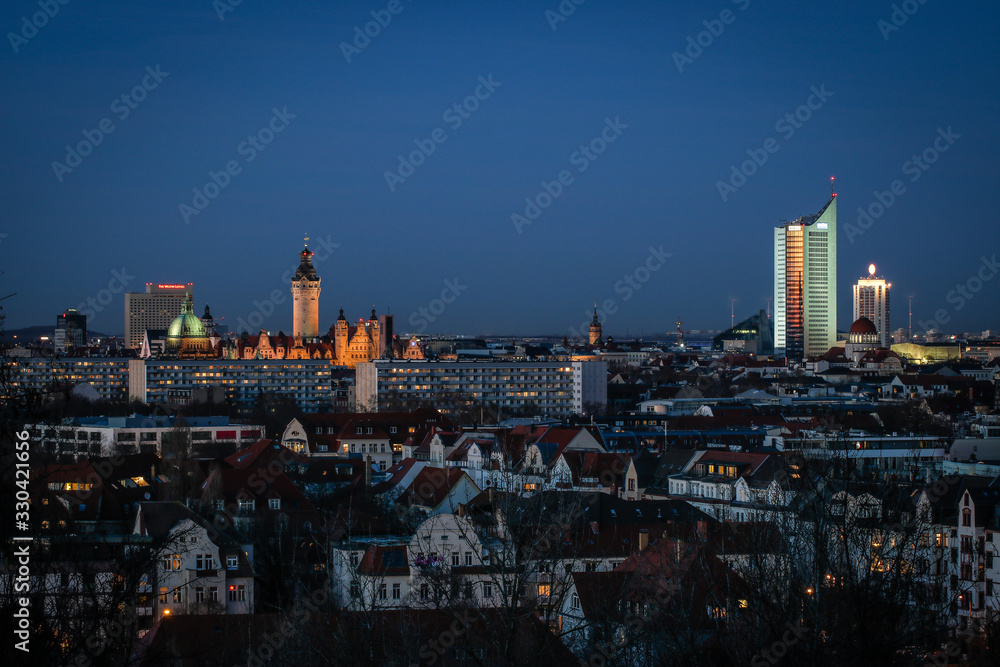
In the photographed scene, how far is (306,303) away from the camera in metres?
143

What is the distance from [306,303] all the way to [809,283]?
70.9 m

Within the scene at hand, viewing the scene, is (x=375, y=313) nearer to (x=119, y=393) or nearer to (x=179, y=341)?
(x=179, y=341)

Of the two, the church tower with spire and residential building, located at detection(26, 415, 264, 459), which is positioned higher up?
the church tower with spire

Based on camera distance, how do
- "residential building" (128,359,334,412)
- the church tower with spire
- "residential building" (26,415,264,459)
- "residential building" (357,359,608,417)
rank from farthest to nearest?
the church tower with spire
"residential building" (128,359,334,412)
"residential building" (357,359,608,417)
"residential building" (26,415,264,459)

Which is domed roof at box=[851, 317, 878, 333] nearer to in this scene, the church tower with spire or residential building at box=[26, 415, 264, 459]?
the church tower with spire

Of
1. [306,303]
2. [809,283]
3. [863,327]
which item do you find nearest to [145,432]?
[306,303]

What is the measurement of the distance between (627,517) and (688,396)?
211 ft

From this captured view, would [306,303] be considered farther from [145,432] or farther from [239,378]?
[145,432]

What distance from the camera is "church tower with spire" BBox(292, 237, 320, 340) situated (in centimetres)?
14288

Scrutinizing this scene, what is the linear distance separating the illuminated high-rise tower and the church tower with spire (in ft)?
221

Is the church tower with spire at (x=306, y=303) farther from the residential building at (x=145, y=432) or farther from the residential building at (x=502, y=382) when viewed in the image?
the residential building at (x=145, y=432)

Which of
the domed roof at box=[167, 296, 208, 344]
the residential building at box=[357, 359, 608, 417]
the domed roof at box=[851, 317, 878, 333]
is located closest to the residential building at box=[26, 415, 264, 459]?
the residential building at box=[357, 359, 608, 417]

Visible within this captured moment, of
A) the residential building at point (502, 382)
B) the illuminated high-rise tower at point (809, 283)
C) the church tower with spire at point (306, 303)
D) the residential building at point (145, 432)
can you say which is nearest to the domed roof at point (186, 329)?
the church tower with spire at point (306, 303)

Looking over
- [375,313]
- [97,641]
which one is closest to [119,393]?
[375,313]
